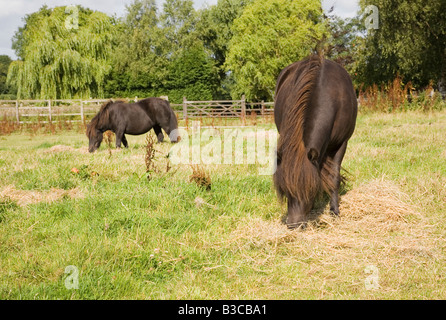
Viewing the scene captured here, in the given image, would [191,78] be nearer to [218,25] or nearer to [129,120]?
[218,25]

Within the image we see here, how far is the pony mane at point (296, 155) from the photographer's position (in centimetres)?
346

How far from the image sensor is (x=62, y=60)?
79.3 feet

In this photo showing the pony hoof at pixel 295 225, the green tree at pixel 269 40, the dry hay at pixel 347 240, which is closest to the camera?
the dry hay at pixel 347 240

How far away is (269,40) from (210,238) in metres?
29.5

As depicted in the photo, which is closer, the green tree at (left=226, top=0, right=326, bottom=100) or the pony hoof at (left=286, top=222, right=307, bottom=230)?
the pony hoof at (left=286, top=222, right=307, bottom=230)

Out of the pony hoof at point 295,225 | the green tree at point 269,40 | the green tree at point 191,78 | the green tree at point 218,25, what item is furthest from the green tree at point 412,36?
the pony hoof at point 295,225

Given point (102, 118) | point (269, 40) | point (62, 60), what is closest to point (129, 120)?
point (102, 118)

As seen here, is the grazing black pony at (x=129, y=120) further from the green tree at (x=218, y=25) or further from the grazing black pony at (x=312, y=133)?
the green tree at (x=218, y=25)

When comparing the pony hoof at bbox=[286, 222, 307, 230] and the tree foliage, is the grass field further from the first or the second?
the tree foliage

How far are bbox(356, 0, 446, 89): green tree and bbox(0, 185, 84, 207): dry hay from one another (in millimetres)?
20869

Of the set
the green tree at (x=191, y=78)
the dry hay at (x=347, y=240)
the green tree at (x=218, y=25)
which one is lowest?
the dry hay at (x=347, y=240)

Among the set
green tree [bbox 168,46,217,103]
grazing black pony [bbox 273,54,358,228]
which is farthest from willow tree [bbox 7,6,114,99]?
grazing black pony [bbox 273,54,358,228]

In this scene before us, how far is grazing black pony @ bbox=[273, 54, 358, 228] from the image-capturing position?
350 cm

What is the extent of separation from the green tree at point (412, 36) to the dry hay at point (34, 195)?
20869 mm
